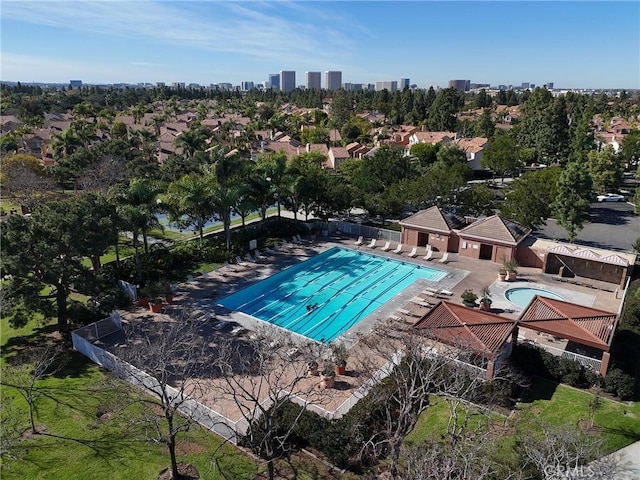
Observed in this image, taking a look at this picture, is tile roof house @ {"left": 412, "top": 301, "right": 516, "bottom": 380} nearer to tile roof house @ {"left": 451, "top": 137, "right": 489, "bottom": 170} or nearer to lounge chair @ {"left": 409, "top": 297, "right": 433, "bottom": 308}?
lounge chair @ {"left": 409, "top": 297, "right": 433, "bottom": 308}

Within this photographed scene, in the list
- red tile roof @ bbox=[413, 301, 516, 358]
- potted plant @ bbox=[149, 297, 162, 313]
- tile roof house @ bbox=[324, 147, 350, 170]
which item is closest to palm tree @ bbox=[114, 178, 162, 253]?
potted plant @ bbox=[149, 297, 162, 313]

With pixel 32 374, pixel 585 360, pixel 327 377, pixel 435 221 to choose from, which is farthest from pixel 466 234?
pixel 32 374

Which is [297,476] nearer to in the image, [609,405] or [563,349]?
[609,405]

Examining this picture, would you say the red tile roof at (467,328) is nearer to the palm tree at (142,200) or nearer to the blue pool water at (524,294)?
the blue pool water at (524,294)

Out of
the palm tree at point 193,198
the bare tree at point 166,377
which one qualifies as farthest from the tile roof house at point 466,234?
the bare tree at point 166,377

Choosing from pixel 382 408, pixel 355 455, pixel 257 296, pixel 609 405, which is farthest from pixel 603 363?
pixel 257 296

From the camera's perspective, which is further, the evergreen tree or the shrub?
the evergreen tree
